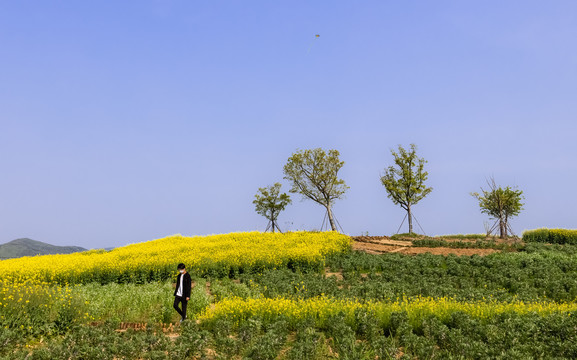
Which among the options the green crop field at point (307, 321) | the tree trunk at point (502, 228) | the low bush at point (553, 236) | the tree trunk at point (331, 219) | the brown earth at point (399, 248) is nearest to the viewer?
the green crop field at point (307, 321)

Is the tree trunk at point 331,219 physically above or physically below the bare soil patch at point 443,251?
above

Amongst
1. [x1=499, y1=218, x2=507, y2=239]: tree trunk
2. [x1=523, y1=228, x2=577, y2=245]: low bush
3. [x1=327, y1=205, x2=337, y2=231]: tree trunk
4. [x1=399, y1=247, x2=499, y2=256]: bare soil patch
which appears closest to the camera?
[x1=399, y1=247, x2=499, y2=256]: bare soil patch

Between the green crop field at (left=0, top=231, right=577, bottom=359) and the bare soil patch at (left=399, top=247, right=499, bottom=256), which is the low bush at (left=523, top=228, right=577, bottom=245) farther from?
the green crop field at (left=0, top=231, right=577, bottom=359)

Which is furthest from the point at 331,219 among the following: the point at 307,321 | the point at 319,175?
the point at 307,321

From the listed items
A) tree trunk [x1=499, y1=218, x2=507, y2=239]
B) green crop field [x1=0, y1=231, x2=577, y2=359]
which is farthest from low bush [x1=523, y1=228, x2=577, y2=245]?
green crop field [x1=0, y1=231, x2=577, y2=359]

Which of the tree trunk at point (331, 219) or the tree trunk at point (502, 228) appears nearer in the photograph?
the tree trunk at point (502, 228)

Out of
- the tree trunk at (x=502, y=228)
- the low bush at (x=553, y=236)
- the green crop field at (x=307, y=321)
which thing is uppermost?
the tree trunk at (x=502, y=228)

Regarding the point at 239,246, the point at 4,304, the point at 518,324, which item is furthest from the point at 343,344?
the point at 239,246

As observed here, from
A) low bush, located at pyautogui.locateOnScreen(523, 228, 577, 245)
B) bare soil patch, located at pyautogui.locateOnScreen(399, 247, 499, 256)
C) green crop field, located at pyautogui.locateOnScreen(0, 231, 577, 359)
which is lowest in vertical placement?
green crop field, located at pyautogui.locateOnScreen(0, 231, 577, 359)

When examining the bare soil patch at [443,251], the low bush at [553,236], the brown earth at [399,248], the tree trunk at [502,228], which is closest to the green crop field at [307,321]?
the bare soil patch at [443,251]

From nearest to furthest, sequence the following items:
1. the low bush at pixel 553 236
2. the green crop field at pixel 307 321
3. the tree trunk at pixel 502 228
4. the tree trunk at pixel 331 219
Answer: the green crop field at pixel 307 321 < the low bush at pixel 553 236 < the tree trunk at pixel 502 228 < the tree trunk at pixel 331 219

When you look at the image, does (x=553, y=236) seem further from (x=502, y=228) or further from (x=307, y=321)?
(x=307, y=321)

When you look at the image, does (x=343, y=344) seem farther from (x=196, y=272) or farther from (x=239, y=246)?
(x=239, y=246)

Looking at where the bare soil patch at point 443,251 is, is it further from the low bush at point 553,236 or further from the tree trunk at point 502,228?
the low bush at point 553,236
